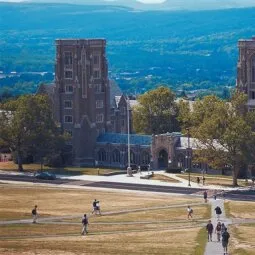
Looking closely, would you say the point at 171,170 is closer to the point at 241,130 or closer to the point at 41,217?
the point at 241,130

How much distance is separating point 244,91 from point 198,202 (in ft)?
125

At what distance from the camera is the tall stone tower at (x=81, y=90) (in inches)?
6329

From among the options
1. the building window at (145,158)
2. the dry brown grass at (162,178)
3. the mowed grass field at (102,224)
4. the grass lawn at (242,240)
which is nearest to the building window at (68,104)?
the building window at (145,158)

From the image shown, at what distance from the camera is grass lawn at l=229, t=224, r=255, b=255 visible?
Result: 7639 centimetres

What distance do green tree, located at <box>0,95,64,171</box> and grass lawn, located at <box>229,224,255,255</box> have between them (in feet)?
199

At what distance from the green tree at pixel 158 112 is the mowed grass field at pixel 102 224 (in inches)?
1757

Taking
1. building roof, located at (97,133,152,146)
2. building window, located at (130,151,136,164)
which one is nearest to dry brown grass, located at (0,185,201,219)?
building window, located at (130,151,136,164)

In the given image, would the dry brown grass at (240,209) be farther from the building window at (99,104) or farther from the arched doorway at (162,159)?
the building window at (99,104)

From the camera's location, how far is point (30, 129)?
15000 cm

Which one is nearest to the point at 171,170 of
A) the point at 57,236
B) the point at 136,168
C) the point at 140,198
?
the point at 136,168

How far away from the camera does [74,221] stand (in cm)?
9625

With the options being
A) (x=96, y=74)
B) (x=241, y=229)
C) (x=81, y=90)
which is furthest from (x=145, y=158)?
(x=241, y=229)

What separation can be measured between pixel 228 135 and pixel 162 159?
26.6 meters

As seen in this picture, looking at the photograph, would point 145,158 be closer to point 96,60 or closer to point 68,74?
point 96,60
